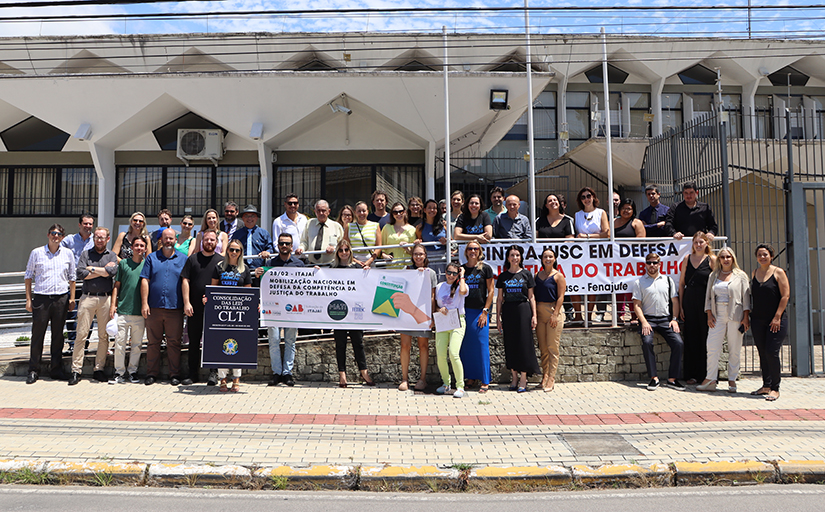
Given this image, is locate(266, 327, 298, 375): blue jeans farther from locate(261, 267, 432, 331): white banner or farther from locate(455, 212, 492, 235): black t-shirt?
locate(455, 212, 492, 235): black t-shirt

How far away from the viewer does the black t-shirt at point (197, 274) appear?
852 cm

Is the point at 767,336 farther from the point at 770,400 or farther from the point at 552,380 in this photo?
the point at 552,380

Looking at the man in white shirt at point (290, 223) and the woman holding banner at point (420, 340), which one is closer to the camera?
the woman holding banner at point (420, 340)

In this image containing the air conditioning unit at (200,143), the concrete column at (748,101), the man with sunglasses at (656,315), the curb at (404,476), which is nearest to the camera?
the curb at (404,476)

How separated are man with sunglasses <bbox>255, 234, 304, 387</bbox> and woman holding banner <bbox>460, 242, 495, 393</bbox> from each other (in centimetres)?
247

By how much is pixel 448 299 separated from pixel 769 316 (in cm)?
438

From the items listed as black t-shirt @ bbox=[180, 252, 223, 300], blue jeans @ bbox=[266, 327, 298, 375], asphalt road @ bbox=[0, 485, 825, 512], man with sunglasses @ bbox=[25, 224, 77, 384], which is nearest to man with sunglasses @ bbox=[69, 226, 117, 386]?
man with sunglasses @ bbox=[25, 224, 77, 384]

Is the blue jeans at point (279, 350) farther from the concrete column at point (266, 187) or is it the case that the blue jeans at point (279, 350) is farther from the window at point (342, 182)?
the window at point (342, 182)

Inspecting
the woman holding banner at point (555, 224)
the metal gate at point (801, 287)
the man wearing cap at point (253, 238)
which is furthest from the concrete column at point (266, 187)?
the metal gate at point (801, 287)

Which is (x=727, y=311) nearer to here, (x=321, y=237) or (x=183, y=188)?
(x=321, y=237)

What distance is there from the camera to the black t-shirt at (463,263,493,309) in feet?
27.5

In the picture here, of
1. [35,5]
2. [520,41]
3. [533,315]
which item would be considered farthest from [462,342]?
[520,41]

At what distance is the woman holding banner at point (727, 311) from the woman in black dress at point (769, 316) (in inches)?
5.3

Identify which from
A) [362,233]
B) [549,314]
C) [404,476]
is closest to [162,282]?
[362,233]
